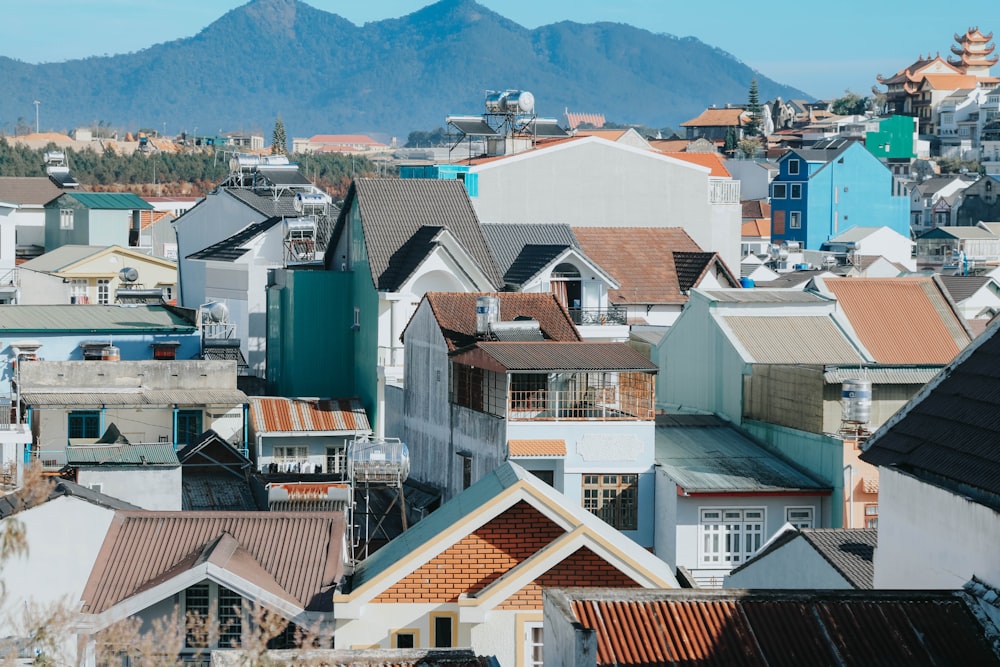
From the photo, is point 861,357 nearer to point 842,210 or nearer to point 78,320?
point 78,320

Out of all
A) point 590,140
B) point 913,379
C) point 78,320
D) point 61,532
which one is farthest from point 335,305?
point 61,532

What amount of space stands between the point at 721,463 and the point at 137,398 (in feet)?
42.2

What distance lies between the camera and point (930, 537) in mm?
14703

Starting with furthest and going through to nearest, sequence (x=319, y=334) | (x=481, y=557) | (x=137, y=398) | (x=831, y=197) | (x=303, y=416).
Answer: (x=831, y=197), (x=319, y=334), (x=303, y=416), (x=137, y=398), (x=481, y=557)

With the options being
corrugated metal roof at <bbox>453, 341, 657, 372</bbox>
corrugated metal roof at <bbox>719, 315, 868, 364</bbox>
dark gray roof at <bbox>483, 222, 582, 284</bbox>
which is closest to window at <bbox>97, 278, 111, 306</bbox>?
dark gray roof at <bbox>483, 222, 582, 284</bbox>

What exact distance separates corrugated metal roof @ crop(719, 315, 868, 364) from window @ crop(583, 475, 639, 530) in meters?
4.21

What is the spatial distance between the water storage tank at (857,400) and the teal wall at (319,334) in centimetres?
1566

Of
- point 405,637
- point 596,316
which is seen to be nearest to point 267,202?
point 596,316

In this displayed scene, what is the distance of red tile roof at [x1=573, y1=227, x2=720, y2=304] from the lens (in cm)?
4206

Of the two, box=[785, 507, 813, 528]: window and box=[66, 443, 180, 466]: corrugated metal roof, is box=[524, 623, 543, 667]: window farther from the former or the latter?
box=[66, 443, 180, 466]: corrugated metal roof

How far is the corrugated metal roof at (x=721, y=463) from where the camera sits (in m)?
26.8

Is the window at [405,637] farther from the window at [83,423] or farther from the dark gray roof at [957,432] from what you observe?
the window at [83,423]

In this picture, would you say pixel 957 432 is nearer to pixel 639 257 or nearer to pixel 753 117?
pixel 639 257

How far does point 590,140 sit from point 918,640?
120 feet
